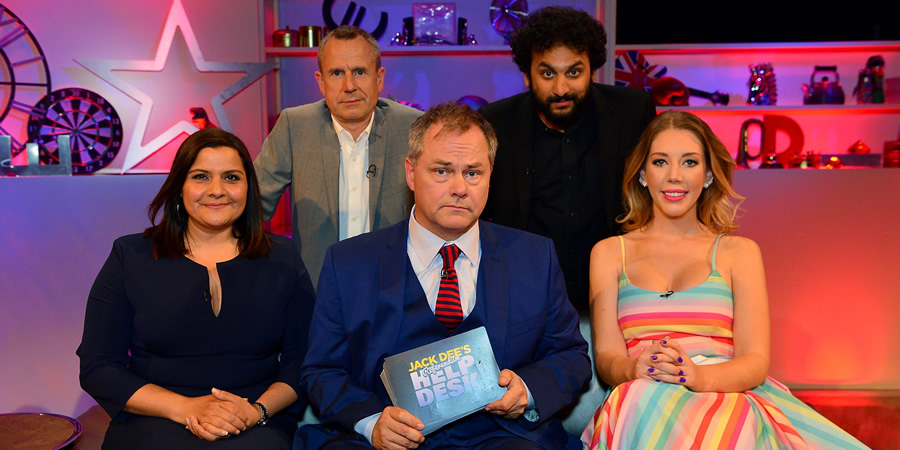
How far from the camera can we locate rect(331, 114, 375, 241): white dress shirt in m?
3.05

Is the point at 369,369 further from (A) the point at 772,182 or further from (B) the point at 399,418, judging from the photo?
(A) the point at 772,182

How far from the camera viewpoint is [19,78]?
471cm

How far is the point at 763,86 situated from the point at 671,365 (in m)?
3.99

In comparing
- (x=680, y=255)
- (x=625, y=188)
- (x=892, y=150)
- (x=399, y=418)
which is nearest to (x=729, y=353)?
(x=680, y=255)

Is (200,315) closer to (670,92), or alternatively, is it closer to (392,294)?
(392,294)

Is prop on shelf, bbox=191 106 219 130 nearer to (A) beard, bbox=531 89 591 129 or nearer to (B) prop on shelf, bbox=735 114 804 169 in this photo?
(A) beard, bbox=531 89 591 129

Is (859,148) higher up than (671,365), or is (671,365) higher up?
(859,148)

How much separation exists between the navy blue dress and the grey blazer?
626mm

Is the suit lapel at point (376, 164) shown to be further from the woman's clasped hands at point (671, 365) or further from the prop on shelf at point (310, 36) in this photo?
the prop on shelf at point (310, 36)

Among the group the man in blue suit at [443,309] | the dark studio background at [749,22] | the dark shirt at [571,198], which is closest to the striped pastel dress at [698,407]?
the man in blue suit at [443,309]

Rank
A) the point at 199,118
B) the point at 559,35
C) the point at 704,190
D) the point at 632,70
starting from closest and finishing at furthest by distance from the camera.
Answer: the point at 704,190
the point at 559,35
the point at 199,118
the point at 632,70

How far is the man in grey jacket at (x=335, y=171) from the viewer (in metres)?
3.02

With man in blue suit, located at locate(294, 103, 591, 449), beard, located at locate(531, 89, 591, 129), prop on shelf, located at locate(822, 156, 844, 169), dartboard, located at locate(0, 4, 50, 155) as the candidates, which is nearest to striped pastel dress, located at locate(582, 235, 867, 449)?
man in blue suit, located at locate(294, 103, 591, 449)

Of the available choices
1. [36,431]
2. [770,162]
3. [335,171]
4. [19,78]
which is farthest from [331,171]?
[770,162]
